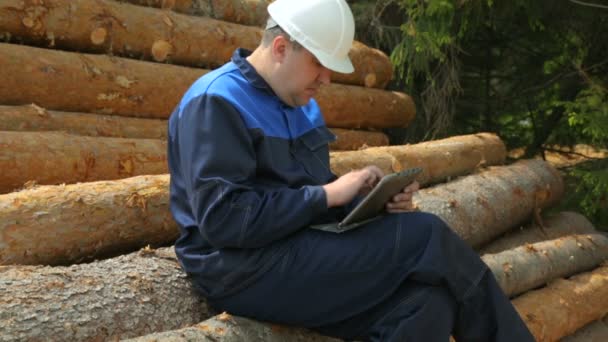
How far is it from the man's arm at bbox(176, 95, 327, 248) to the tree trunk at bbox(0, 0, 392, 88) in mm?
2758

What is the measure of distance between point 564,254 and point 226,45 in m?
2.98

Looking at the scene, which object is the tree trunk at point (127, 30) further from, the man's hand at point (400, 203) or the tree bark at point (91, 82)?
the man's hand at point (400, 203)

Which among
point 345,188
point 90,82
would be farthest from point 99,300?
point 90,82

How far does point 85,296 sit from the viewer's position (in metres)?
3.09

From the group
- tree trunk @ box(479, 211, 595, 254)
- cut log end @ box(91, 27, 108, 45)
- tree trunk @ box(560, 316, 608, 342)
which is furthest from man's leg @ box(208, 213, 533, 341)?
cut log end @ box(91, 27, 108, 45)

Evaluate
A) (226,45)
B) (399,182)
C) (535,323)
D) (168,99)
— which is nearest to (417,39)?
(226,45)

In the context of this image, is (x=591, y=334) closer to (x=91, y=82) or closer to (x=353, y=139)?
(x=353, y=139)

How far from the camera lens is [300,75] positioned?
10.5ft

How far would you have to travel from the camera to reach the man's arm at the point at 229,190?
2883 mm

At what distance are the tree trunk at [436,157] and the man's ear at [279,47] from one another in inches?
82.5

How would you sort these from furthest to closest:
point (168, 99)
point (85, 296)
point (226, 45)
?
point (226, 45)
point (168, 99)
point (85, 296)

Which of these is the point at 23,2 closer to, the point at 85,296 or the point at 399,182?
the point at 85,296

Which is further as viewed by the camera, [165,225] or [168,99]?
[168,99]

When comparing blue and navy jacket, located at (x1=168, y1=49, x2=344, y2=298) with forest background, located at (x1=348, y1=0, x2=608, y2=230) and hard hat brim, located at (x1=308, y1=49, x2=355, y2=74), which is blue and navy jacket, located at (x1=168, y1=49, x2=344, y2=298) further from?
forest background, located at (x1=348, y1=0, x2=608, y2=230)
